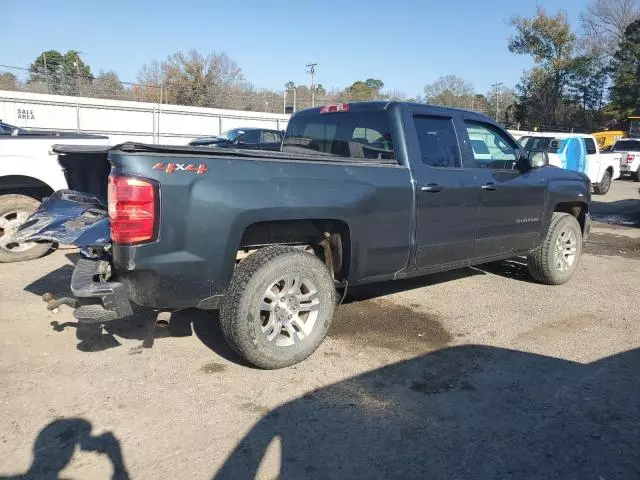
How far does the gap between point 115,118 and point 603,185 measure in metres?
18.9

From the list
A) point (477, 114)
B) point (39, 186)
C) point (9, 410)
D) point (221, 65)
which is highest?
point (221, 65)

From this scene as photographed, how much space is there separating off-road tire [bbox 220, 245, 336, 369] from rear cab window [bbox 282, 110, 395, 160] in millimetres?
1279

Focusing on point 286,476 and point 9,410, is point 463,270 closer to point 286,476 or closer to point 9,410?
point 286,476

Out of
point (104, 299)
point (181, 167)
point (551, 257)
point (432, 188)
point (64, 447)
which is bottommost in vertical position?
point (64, 447)

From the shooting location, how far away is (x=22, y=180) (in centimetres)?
639

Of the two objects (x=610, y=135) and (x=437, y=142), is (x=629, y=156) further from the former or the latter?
(x=437, y=142)

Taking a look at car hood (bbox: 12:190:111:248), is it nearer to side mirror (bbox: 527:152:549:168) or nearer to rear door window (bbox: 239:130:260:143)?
side mirror (bbox: 527:152:549:168)

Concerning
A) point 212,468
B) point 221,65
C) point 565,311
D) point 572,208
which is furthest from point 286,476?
point 221,65

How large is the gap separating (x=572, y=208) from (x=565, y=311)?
1.68m

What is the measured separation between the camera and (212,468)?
2.76 meters

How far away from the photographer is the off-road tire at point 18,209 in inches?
250

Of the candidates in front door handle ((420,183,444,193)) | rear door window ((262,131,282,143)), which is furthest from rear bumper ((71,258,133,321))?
rear door window ((262,131,282,143))

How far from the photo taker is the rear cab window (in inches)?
183

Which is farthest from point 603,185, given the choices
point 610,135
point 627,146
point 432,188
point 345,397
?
point 345,397
